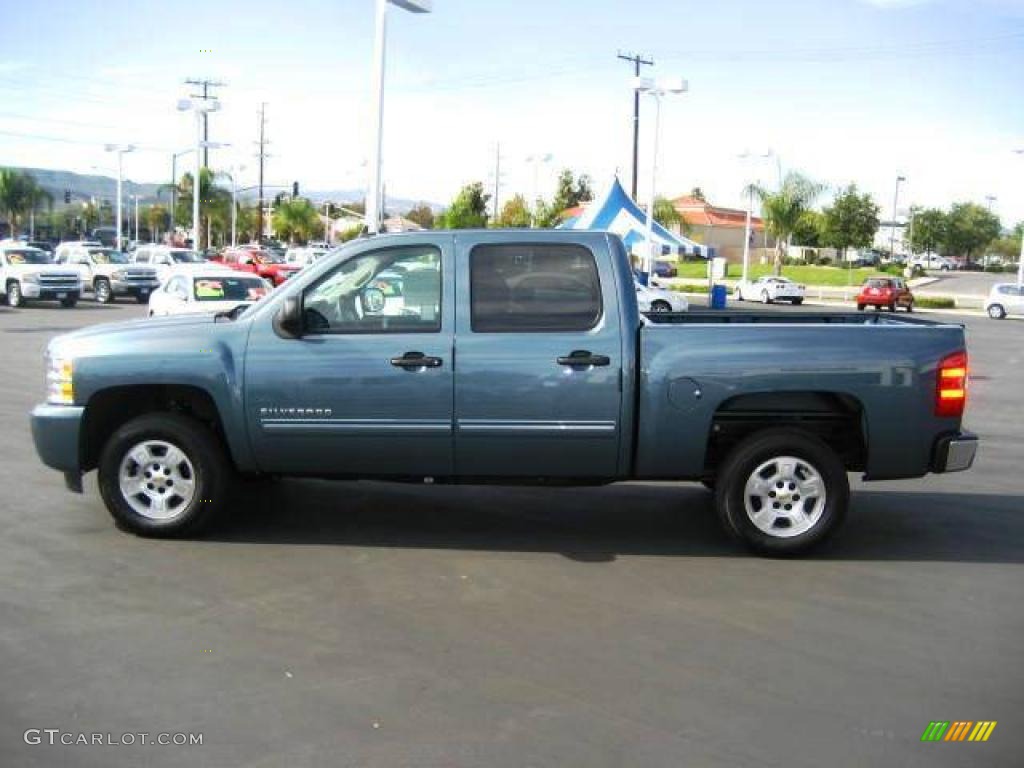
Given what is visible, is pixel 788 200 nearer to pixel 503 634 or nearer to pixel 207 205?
pixel 207 205

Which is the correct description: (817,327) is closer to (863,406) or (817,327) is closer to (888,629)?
(863,406)

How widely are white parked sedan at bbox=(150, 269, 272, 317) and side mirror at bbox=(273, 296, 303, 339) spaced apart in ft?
39.5

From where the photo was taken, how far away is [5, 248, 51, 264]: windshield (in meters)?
31.7

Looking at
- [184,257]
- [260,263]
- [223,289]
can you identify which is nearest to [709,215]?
[260,263]

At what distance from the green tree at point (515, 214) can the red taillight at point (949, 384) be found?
68081 millimetres

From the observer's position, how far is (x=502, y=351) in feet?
21.0

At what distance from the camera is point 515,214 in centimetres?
8169

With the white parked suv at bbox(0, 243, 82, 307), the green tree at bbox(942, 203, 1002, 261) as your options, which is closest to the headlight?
the white parked suv at bbox(0, 243, 82, 307)

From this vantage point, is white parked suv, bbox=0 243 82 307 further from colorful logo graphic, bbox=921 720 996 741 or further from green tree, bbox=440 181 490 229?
colorful logo graphic, bbox=921 720 996 741

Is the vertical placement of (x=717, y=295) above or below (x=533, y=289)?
above

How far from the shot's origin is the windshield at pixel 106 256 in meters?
36.1

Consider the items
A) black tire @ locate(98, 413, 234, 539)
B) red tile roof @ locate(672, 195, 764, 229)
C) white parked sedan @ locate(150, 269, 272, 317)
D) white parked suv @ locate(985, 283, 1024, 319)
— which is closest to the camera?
black tire @ locate(98, 413, 234, 539)

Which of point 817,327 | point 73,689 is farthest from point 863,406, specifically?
point 73,689

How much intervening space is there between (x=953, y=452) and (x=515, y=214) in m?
76.5
